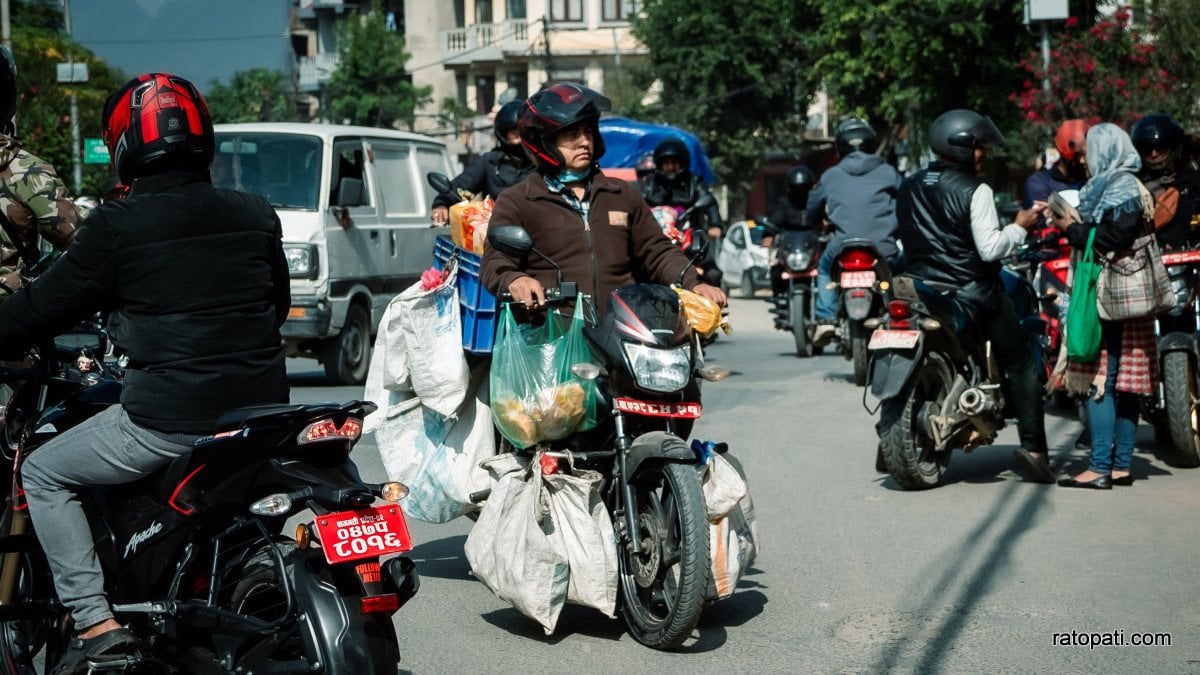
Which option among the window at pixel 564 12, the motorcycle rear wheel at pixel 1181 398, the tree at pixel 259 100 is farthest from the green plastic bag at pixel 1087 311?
the window at pixel 564 12

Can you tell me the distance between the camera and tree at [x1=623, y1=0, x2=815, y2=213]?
4750cm

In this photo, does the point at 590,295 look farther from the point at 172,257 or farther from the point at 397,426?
the point at 172,257

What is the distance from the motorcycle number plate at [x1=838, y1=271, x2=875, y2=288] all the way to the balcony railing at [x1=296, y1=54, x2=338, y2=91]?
6660 cm

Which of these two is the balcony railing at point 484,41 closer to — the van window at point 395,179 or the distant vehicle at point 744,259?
the distant vehicle at point 744,259

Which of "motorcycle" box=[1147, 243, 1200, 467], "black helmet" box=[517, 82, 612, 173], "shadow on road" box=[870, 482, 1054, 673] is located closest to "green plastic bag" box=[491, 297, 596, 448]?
"black helmet" box=[517, 82, 612, 173]

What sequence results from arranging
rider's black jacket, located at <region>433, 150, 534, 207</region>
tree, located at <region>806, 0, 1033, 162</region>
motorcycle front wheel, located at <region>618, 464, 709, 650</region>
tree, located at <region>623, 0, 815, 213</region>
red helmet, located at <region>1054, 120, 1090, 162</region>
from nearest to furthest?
motorcycle front wheel, located at <region>618, 464, 709, 650</region> → red helmet, located at <region>1054, 120, 1090, 162</region> → rider's black jacket, located at <region>433, 150, 534, 207</region> → tree, located at <region>806, 0, 1033, 162</region> → tree, located at <region>623, 0, 815, 213</region>

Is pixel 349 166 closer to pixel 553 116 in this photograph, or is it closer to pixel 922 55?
pixel 553 116

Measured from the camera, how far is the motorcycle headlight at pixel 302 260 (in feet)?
42.0

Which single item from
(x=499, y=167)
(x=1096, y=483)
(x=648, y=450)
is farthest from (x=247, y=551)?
(x=499, y=167)

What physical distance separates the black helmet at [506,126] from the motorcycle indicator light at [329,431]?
20.2ft

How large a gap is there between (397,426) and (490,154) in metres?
4.78

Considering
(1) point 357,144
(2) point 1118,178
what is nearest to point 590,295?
(2) point 1118,178

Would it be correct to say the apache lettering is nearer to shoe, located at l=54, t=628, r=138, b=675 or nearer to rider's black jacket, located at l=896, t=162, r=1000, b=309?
shoe, located at l=54, t=628, r=138, b=675

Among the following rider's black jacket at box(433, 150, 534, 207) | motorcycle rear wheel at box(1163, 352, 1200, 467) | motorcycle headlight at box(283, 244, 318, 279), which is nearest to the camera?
motorcycle rear wheel at box(1163, 352, 1200, 467)
